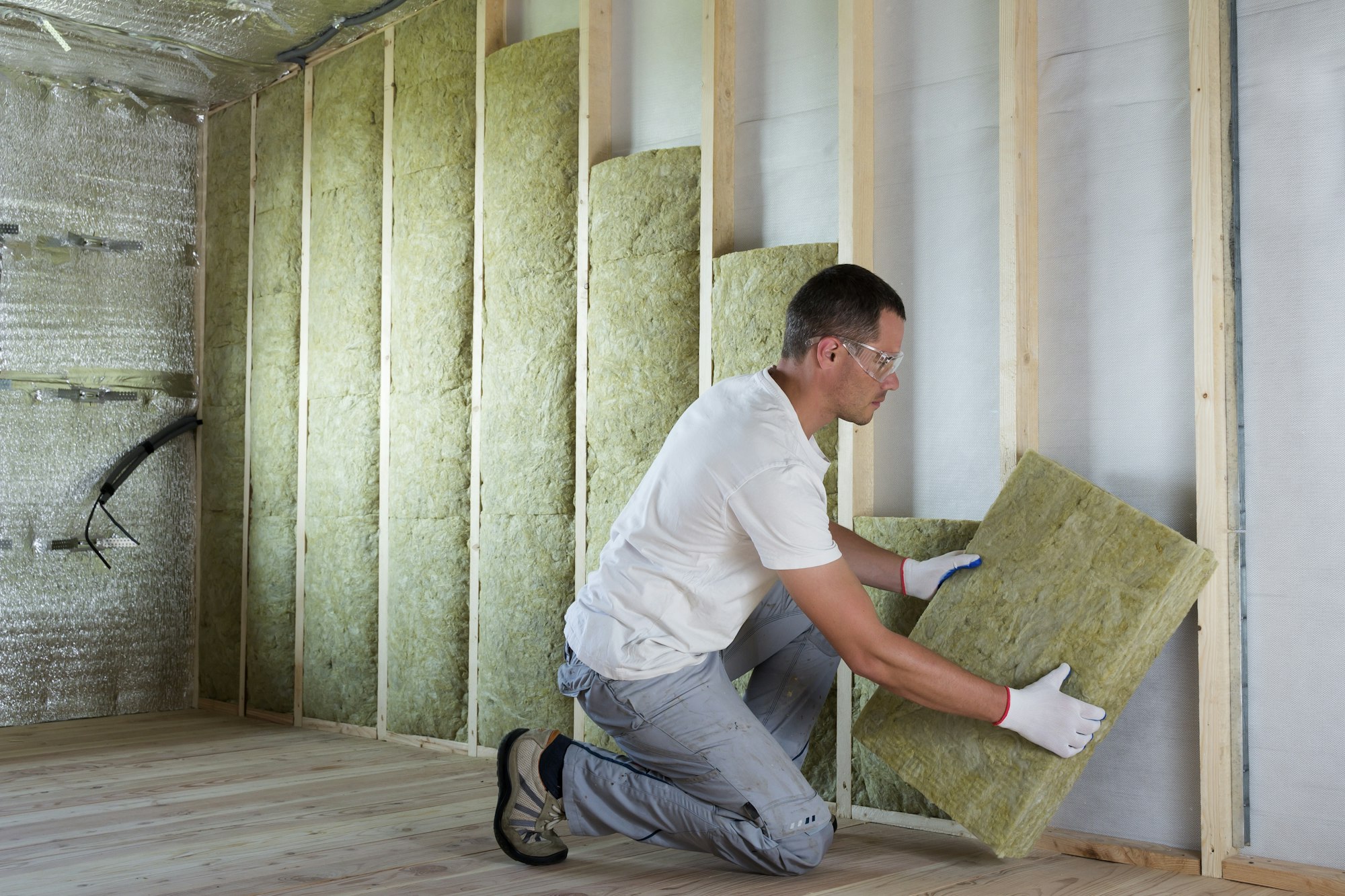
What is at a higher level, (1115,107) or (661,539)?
(1115,107)

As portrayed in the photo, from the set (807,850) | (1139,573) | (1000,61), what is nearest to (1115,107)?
(1000,61)

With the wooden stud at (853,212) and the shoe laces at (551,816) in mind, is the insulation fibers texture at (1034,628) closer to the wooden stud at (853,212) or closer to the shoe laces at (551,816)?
the wooden stud at (853,212)

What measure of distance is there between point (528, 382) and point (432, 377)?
0.46 metres

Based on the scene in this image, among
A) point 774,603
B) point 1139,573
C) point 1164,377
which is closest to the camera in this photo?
point 1139,573

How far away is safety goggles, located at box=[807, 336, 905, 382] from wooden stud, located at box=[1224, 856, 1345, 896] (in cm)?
118

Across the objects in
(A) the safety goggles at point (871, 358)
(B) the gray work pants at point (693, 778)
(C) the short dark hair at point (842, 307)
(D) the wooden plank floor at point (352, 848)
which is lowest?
(D) the wooden plank floor at point (352, 848)

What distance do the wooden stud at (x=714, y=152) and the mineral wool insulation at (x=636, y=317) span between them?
58 mm

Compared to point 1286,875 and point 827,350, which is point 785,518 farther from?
point 1286,875

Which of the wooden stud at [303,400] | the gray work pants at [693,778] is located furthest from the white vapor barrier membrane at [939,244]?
the wooden stud at [303,400]

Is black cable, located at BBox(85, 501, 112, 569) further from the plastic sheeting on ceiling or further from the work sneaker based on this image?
the work sneaker

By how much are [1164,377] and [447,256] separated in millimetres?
2327

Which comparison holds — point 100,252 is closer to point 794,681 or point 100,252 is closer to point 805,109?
point 805,109

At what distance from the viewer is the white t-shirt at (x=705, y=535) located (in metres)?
2.18

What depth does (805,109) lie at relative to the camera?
3111 millimetres
